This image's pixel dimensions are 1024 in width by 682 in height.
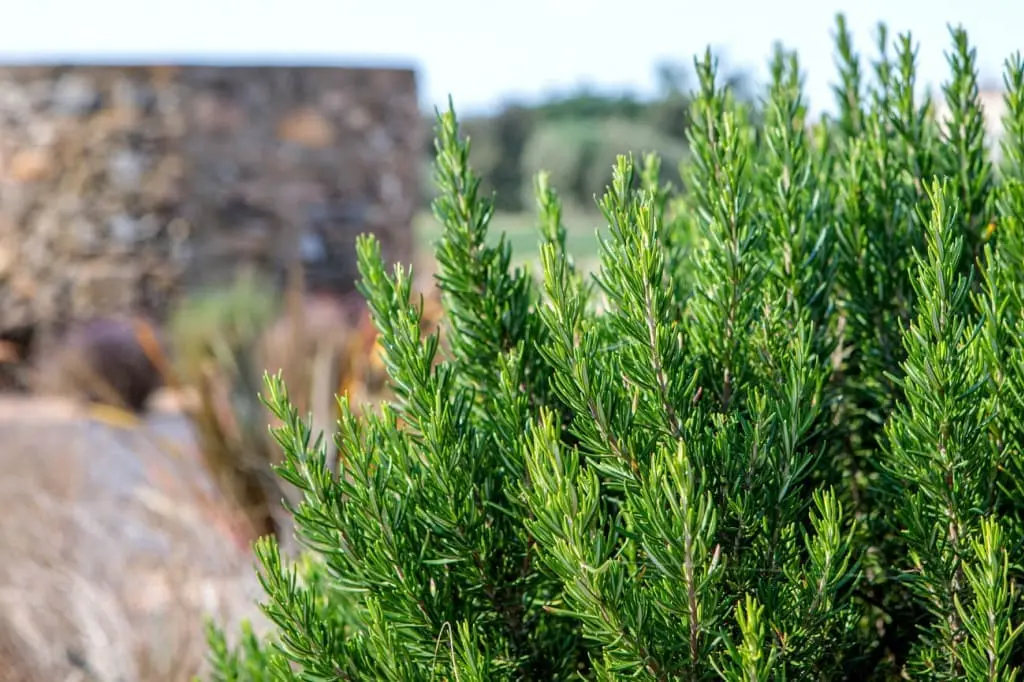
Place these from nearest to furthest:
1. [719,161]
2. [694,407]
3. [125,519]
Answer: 1. [694,407]
2. [719,161]
3. [125,519]

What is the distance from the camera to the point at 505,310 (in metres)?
1.33

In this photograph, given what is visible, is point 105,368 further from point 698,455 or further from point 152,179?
point 698,455

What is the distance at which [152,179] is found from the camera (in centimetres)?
1126

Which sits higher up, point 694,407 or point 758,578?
point 694,407

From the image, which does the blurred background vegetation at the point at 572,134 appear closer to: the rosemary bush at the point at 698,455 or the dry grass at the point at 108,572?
the dry grass at the point at 108,572

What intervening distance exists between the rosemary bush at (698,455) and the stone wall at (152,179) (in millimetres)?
10436

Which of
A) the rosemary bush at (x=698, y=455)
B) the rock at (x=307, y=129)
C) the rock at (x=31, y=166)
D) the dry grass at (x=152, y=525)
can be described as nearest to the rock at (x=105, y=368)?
the rock at (x=31, y=166)

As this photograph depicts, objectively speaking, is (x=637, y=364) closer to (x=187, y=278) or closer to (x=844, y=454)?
(x=844, y=454)

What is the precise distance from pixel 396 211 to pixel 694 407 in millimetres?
11188

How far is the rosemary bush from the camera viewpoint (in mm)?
1079

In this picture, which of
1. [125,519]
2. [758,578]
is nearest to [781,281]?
[758,578]

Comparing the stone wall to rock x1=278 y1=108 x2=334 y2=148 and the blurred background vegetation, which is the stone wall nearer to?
rock x1=278 y1=108 x2=334 y2=148

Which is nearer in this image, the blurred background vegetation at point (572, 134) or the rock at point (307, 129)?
the rock at point (307, 129)

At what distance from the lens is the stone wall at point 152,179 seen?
1108 cm
